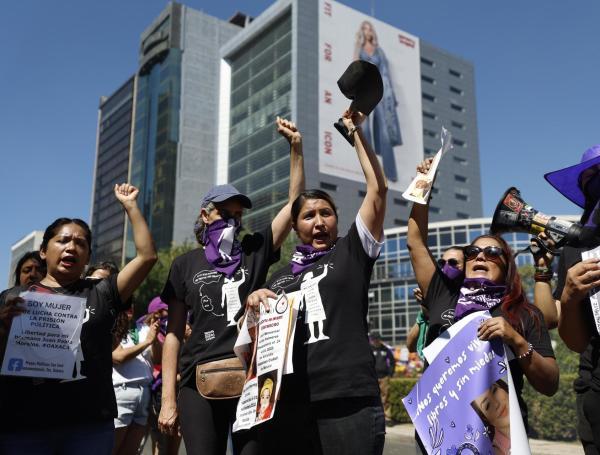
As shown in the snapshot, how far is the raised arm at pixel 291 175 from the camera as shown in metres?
3.96

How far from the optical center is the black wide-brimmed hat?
3260 millimetres

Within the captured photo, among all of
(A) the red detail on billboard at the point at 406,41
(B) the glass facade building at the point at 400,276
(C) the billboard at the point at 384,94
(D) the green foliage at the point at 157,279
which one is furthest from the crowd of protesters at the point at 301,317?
(A) the red detail on billboard at the point at 406,41

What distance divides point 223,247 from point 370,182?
41.8 inches

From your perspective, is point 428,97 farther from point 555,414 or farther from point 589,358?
point 589,358

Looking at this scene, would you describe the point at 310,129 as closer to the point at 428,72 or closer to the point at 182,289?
the point at 428,72

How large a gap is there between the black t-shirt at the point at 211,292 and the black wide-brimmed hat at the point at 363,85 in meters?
1.07

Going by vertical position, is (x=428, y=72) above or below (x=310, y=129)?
above

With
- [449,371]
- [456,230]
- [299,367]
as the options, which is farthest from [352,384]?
[456,230]

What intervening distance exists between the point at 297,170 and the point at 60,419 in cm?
206

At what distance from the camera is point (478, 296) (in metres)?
3.30

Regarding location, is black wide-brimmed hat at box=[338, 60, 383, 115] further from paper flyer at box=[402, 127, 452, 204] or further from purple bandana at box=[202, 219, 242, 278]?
purple bandana at box=[202, 219, 242, 278]

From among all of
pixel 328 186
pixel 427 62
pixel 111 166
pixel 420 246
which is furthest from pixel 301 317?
→ pixel 111 166

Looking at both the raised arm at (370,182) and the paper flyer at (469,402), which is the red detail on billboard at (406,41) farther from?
the paper flyer at (469,402)

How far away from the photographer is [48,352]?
3301 mm
